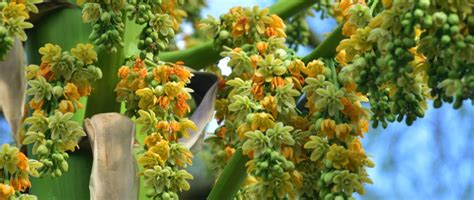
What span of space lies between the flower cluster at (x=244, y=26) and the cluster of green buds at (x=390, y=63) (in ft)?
1.43

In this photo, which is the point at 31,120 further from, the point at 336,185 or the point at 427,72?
the point at 427,72

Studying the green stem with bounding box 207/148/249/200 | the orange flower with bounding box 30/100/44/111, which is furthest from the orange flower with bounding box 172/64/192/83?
the orange flower with bounding box 30/100/44/111

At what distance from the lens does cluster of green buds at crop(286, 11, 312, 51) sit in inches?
144

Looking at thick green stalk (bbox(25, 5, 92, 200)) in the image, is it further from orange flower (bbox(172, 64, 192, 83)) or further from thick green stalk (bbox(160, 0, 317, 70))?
orange flower (bbox(172, 64, 192, 83))

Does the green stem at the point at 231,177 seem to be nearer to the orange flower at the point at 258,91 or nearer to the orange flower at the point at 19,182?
the orange flower at the point at 258,91

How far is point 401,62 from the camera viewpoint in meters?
2.07

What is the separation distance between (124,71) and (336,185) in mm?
654

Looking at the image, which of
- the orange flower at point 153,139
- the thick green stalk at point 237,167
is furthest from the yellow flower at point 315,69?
the orange flower at point 153,139

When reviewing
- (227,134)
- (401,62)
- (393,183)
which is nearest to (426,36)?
(401,62)

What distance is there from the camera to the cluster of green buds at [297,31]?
366 cm

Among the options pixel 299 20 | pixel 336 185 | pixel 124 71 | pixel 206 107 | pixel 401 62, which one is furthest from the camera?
pixel 299 20

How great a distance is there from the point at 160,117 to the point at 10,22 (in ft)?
1.23

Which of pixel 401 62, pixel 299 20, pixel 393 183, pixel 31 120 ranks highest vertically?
pixel 393 183

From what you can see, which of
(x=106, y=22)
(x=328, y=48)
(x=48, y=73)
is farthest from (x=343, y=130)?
(x=48, y=73)
